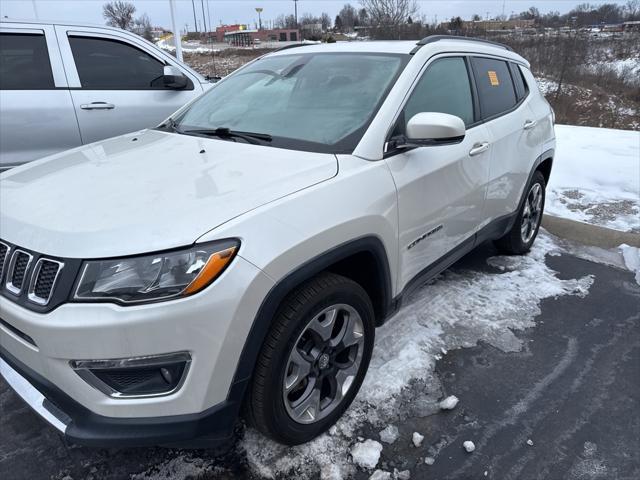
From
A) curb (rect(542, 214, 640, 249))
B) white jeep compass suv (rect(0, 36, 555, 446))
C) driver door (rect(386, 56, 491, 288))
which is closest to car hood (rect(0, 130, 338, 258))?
white jeep compass suv (rect(0, 36, 555, 446))

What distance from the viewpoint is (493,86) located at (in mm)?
3541

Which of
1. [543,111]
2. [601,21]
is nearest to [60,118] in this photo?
[543,111]

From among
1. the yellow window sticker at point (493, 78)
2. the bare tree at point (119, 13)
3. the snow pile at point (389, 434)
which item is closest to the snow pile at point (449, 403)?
the snow pile at point (389, 434)

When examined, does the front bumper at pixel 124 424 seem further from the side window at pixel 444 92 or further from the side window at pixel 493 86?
the side window at pixel 493 86

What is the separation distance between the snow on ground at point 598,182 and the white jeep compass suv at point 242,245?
116 inches

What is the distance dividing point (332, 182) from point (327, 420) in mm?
1105

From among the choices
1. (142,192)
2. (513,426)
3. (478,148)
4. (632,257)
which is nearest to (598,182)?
(632,257)

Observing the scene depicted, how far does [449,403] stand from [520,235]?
7.34ft

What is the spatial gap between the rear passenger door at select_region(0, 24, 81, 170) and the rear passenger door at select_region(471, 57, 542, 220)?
3.43 meters

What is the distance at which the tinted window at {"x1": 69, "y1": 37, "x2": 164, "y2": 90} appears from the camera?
4.32 metres

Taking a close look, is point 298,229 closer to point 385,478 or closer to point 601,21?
point 385,478

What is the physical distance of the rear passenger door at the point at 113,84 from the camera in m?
4.27

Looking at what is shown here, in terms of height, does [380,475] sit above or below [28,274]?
below

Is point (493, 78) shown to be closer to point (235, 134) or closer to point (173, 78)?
point (235, 134)
